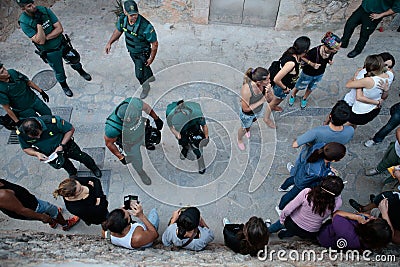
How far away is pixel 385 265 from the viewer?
3.42 meters

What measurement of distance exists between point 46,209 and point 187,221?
199 centimetres

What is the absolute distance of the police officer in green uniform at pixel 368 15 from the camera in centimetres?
585

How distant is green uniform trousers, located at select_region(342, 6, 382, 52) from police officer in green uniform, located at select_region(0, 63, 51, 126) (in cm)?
567

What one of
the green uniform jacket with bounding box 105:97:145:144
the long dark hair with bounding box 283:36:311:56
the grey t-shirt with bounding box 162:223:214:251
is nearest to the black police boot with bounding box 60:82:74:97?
the green uniform jacket with bounding box 105:97:145:144

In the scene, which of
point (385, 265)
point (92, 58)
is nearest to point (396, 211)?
point (385, 265)

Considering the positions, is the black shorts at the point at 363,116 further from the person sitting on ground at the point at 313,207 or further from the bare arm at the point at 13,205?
the bare arm at the point at 13,205

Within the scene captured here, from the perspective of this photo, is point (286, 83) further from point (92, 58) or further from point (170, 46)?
point (92, 58)

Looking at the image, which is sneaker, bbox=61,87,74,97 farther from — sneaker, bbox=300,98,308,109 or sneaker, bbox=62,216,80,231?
sneaker, bbox=300,98,308,109

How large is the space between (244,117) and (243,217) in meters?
1.46

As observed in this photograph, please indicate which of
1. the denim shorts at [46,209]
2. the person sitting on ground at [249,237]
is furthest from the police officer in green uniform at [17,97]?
the person sitting on ground at [249,237]

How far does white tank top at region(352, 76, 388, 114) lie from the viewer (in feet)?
14.3

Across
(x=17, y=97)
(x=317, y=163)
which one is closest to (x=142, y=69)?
(x=17, y=97)

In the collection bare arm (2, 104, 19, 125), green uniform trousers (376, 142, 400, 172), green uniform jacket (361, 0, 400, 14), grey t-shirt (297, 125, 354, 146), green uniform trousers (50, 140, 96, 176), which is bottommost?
green uniform trousers (50, 140, 96, 176)

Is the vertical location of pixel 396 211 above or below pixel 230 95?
below
